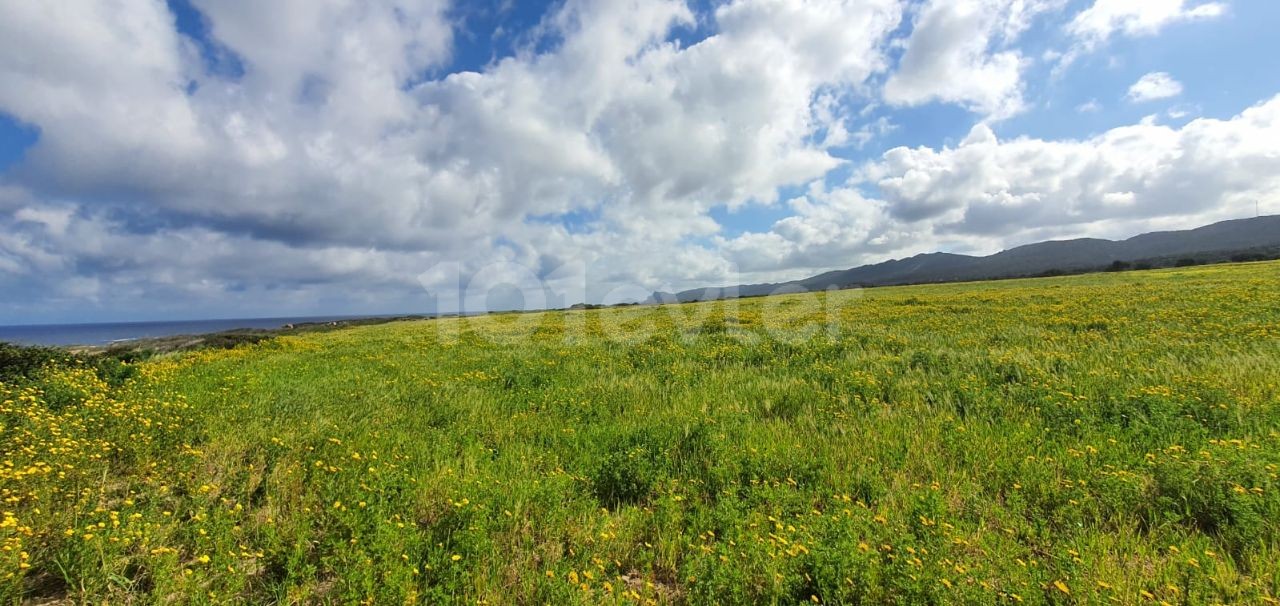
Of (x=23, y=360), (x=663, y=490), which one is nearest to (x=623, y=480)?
(x=663, y=490)

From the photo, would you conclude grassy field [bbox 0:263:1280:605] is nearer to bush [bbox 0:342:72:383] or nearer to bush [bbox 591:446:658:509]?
bush [bbox 591:446:658:509]

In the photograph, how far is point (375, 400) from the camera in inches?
355

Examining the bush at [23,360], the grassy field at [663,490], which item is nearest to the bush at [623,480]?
the grassy field at [663,490]

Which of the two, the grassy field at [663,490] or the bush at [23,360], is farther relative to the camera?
the bush at [23,360]

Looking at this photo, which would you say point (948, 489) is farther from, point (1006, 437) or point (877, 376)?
point (877, 376)

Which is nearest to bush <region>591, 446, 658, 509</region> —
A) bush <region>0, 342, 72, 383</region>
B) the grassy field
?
the grassy field

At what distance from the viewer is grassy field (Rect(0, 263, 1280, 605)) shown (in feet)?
11.8

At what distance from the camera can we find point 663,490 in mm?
5195

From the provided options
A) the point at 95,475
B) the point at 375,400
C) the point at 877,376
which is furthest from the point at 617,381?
the point at 95,475

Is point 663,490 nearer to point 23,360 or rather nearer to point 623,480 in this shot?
point 623,480

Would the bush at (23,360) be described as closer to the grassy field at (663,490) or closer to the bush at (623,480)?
the grassy field at (663,490)

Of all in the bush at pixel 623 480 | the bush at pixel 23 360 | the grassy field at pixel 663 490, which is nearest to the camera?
the grassy field at pixel 663 490

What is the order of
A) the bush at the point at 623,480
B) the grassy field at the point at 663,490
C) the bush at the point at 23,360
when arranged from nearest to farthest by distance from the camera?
the grassy field at the point at 663,490
the bush at the point at 623,480
the bush at the point at 23,360

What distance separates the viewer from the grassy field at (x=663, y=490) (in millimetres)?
3586
